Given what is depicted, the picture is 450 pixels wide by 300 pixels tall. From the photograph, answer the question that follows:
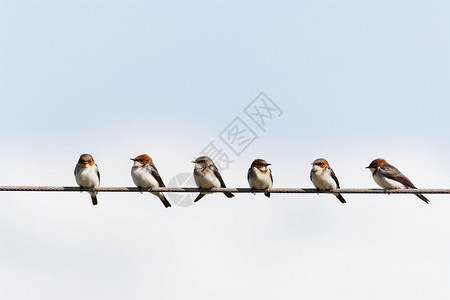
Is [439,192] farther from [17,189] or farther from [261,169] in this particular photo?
[17,189]

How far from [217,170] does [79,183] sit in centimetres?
308

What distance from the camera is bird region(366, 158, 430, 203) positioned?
17.3 meters

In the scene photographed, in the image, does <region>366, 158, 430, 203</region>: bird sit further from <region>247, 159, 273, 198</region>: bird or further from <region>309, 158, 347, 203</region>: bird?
<region>247, 159, 273, 198</region>: bird

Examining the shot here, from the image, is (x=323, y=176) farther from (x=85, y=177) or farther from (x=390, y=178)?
(x=85, y=177)

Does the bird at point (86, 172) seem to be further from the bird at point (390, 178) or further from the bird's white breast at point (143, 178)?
the bird at point (390, 178)

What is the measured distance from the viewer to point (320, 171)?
54.9 feet

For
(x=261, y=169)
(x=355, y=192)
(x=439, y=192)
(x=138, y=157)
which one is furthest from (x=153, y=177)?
(x=439, y=192)

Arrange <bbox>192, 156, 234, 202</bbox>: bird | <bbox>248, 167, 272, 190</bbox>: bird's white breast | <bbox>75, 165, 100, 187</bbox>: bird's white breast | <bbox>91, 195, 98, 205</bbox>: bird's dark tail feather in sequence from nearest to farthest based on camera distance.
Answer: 1. <bbox>75, 165, 100, 187</bbox>: bird's white breast
2. <bbox>248, 167, 272, 190</bbox>: bird's white breast
3. <bbox>192, 156, 234, 202</bbox>: bird
4. <bbox>91, 195, 98, 205</bbox>: bird's dark tail feather

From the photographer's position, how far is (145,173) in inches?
663

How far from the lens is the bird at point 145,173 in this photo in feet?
54.9

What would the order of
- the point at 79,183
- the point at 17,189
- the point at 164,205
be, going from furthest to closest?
the point at 164,205 → the point at 79,183 → the point at 17,189

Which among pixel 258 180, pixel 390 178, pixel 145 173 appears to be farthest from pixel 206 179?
pixel 390 178

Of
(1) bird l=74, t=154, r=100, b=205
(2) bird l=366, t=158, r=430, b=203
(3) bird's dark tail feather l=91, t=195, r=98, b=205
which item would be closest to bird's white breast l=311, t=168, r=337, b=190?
(2) bird l=366, t=158, r=430, b=203

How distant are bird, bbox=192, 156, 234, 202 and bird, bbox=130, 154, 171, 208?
2.93 feet
